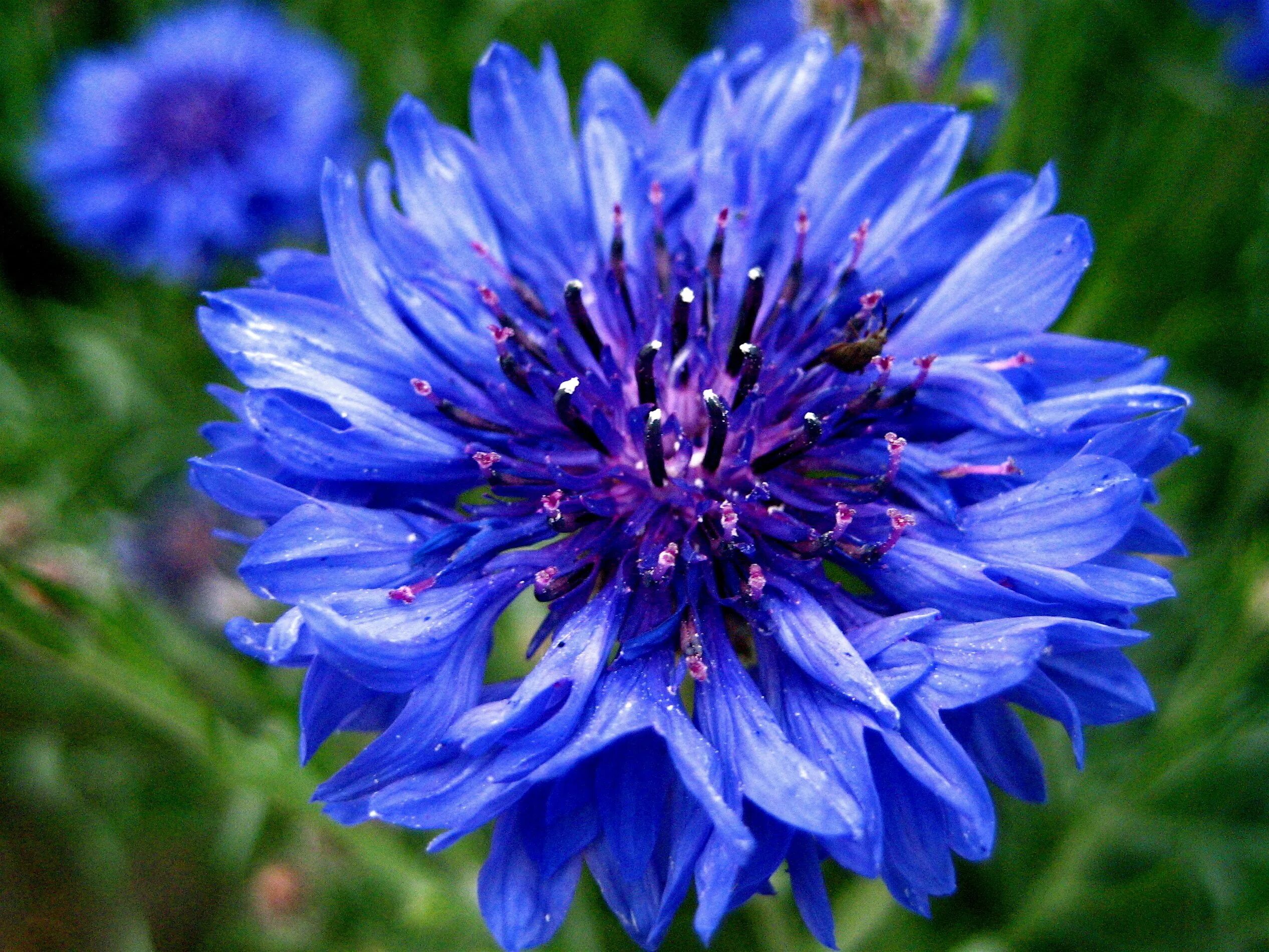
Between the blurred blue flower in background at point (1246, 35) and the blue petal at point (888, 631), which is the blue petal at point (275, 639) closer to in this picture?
the blue petal at point (888, 631)

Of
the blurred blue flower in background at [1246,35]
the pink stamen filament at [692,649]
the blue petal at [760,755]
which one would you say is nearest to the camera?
the blue petal at [760,755]

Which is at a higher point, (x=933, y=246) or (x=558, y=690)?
(x=933, y=246)

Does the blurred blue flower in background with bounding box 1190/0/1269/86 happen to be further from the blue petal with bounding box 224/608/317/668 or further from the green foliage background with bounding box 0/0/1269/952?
the blue petal with bounding box 224/608/317/668

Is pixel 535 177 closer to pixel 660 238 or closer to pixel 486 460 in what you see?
pixel 660 238

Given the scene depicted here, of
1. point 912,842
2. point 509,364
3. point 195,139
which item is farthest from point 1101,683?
point 195,139

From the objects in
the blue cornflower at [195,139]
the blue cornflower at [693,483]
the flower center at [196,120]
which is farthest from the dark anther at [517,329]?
the flower center at [196,120]

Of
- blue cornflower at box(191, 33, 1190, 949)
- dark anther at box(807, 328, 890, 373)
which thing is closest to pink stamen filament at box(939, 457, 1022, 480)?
blue cornflower at box(191, 33, 1190, 949)
